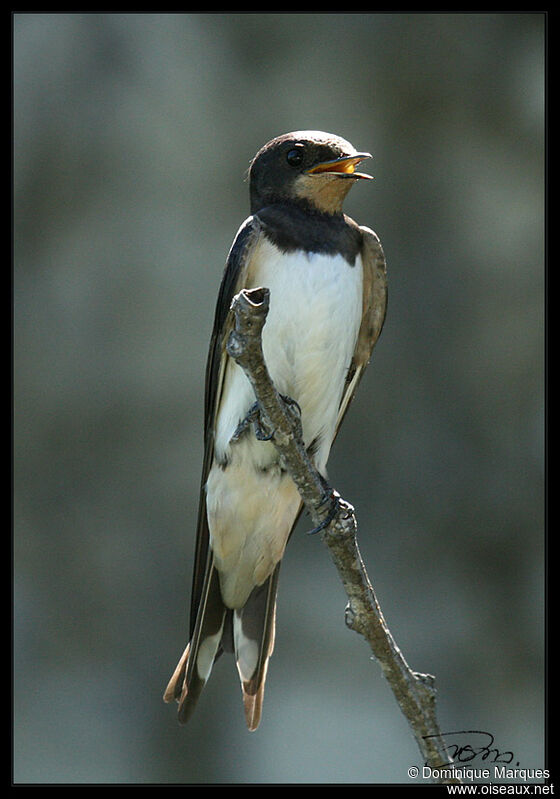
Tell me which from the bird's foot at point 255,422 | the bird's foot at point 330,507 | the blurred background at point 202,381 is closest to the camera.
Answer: the bird's foot at point 330,507

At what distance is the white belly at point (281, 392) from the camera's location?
2.27 meters

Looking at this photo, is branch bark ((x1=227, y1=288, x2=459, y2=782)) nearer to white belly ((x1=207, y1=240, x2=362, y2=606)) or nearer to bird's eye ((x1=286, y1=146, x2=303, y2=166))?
white belly ((x1=207, y1=240, x2=362, y2=606))

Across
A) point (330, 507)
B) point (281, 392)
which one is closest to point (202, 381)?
point (281, 392)

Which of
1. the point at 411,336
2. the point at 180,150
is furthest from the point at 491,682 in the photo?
the point at 180,150

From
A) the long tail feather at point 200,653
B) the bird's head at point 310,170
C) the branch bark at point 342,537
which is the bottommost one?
the long tail feather at point 200,653

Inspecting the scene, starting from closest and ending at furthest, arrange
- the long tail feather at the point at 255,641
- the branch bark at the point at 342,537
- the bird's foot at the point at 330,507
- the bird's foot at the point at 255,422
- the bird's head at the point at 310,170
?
the branch bark at the point at 342,537 → the bird's foot at the point at 330,507 → the bird's foot at the point at 255,422 → the long tail feather at the point at 255,641 → the bird's head at the point at 310,170

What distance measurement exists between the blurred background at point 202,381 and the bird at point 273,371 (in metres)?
1.76

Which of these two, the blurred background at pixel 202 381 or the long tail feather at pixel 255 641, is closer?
the long tail feather at pixel 255 641

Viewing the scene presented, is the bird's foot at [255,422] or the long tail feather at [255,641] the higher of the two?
the bird's foot at [255,422]

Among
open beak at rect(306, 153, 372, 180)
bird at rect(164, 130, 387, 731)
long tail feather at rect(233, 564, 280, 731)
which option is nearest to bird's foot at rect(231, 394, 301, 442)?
bird at rect(164, 130, 387, 731)

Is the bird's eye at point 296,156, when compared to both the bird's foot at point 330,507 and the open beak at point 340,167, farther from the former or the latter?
the bird's foot at point 330,507

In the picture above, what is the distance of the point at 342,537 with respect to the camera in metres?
1.74

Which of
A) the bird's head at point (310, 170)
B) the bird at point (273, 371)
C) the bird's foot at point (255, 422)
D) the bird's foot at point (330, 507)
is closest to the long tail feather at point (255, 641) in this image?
the bird at point (273, 371)

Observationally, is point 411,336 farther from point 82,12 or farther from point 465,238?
point 82,12
